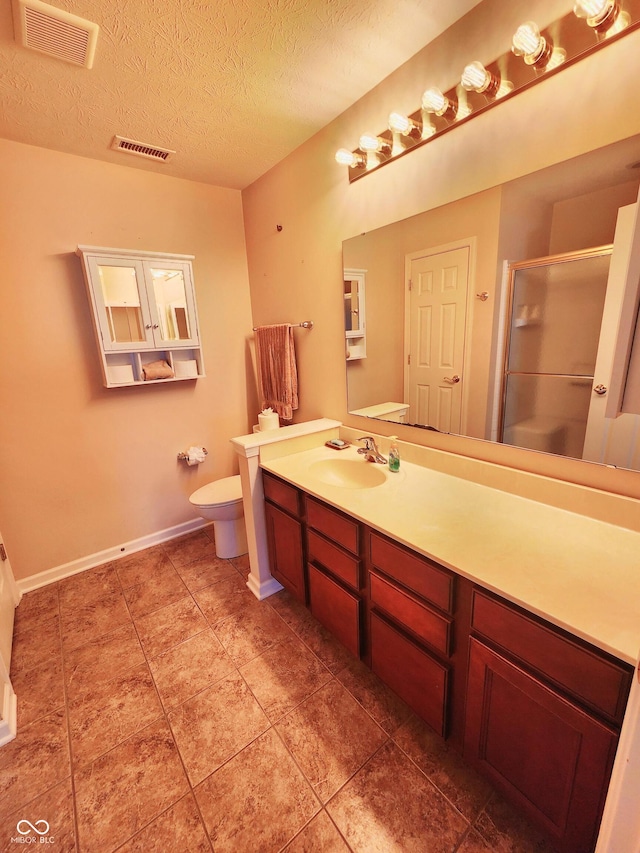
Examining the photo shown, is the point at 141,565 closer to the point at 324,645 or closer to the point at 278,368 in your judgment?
the point at 324,645

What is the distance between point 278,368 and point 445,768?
208cm

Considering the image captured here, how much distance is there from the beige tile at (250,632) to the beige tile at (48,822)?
66cm

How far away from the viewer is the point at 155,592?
2100mm

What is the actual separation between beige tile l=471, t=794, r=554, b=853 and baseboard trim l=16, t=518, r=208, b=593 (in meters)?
2.27

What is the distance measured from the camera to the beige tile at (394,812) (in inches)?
39.8

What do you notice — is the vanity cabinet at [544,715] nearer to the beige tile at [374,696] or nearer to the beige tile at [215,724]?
the beige tile at [374,696]

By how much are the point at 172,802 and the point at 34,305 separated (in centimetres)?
234

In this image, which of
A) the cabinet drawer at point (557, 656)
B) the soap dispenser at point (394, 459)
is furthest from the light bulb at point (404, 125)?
the cabinet drawer at point (557, 656)

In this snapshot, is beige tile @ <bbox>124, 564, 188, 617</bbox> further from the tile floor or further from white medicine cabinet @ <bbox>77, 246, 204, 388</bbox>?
white medicine cabinet @ <bbox>77, 246, 204, 388</bbox>

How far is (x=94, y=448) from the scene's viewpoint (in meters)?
2.26

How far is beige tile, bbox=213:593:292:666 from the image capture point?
1.67m

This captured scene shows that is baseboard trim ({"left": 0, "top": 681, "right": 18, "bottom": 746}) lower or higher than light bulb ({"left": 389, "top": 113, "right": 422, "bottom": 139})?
lower

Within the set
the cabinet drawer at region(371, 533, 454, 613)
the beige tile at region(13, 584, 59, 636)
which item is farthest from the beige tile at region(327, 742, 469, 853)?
the beige tile at region(13, 584, 59, 636)

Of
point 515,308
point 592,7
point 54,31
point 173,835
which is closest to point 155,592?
point 173,835
